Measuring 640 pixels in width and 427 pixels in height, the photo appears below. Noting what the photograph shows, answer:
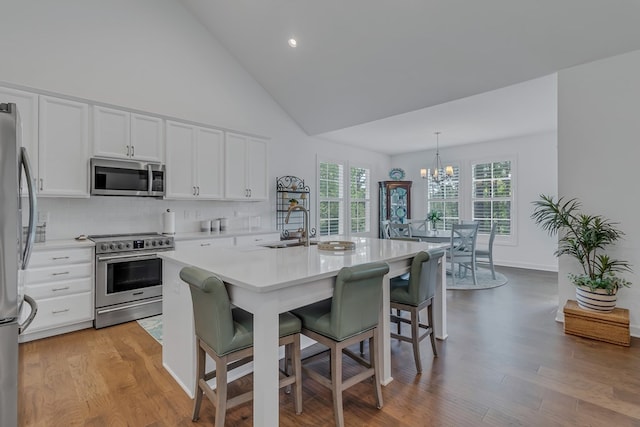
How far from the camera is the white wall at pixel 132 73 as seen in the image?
3311 millimetres

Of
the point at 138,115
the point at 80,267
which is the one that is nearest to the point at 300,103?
the point at 138,115

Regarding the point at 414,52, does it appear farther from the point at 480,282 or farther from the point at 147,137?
the point at 480,282

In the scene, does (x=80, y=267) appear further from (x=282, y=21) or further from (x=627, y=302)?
(x=627, y=302)

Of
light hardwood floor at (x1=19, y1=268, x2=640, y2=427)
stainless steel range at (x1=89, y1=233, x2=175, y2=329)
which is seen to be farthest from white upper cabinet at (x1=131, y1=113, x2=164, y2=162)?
light hardwood floor at (x1=19, y1=268, x2=640, y2=427)

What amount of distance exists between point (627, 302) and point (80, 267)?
5453 mm

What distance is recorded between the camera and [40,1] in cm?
335

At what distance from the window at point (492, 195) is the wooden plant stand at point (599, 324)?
3.73 meters

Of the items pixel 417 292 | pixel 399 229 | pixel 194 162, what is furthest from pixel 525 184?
pixel 194 162

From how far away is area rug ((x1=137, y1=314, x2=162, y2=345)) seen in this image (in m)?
3.04

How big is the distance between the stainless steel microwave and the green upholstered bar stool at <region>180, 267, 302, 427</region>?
93.9 inches

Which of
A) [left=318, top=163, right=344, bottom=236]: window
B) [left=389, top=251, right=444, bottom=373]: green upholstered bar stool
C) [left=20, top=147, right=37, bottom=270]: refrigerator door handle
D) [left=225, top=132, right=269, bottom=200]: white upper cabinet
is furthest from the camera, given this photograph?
[left=318, top=163, right=344, bottom=236]: window

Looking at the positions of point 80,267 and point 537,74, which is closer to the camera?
point 80,267

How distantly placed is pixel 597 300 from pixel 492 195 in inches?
158

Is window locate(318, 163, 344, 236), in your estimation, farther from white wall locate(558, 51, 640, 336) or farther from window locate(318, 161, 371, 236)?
white wall locate(558, 51, 640, 336)
